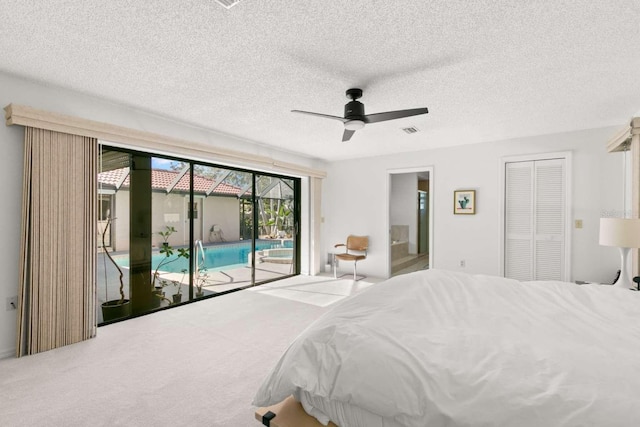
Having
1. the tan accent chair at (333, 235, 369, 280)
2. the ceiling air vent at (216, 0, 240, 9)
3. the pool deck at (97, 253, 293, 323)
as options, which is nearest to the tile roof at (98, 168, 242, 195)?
the pool deck at (97, 253, 293, 323)

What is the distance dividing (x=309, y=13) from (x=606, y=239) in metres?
3.38

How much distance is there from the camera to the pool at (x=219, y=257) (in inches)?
162

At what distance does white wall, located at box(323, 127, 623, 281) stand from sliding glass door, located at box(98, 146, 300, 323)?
1.52 metres

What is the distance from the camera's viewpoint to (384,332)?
4.91ft

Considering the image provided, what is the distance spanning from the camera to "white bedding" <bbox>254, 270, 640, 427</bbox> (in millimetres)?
1076

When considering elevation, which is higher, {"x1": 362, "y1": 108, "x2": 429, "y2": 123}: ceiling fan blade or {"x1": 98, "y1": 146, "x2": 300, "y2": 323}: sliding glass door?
{"x1": 362, "y1": 108, "x2": 429, "y2": 123}: ceiling fan blade

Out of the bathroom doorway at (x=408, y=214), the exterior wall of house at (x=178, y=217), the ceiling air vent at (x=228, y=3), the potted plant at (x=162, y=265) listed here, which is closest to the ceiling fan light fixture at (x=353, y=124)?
the ceiling air vent at (x=228, y=3)

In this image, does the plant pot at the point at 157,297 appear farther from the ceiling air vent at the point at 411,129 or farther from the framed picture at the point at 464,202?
the framed picture at the point at 464,202

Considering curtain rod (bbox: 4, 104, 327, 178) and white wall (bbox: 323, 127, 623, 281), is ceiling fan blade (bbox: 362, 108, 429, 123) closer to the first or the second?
curtain rod (bbox: 4, 104, 327, 178)

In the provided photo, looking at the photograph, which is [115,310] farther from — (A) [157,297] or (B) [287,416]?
(B) [287,416]

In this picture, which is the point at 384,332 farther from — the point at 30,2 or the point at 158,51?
the point at 30,2

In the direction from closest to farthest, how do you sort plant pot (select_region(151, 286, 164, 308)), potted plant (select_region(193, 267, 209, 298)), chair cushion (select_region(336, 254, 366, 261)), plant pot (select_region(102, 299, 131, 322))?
1. plant pot (select_region(102, 299, 131, 322))
2. plant pot (select_region(151, 286, 164, 308))
3. potted plant (select_region(193, 267, 209, 298))
4. chair cushion (select_region(336, 254, 366, 261))

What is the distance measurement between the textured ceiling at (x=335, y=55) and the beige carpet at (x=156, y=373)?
2474mm

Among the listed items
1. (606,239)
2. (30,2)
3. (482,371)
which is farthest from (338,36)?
(606,239)
